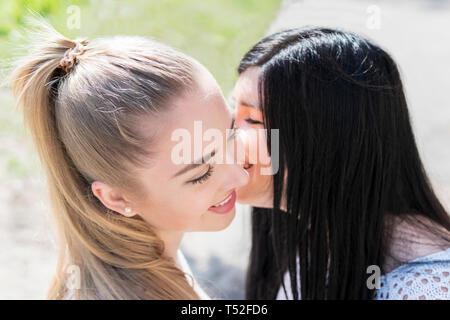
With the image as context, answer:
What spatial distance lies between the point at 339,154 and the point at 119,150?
0.79m

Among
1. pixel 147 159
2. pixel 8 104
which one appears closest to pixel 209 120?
pixel 147 159

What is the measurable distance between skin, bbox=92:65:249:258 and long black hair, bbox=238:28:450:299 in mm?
238

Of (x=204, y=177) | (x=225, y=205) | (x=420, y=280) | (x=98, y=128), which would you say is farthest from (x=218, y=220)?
(x=420, y=280)

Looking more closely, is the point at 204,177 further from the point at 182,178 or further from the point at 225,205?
the point at 225,205

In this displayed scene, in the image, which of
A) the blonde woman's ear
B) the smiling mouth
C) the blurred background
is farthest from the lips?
the blurred background

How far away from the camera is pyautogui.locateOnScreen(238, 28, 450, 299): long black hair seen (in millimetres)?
1882

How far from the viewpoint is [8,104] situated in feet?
14.8

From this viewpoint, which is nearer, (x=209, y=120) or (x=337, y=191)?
(x=209, y=120)

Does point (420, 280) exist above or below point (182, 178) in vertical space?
below

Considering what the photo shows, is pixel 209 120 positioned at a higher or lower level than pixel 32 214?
higher

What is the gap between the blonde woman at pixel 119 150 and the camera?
1.64 meters

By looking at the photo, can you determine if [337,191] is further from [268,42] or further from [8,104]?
[8,104]

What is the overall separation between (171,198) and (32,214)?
2.16 m

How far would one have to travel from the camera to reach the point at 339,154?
194 centimetres
